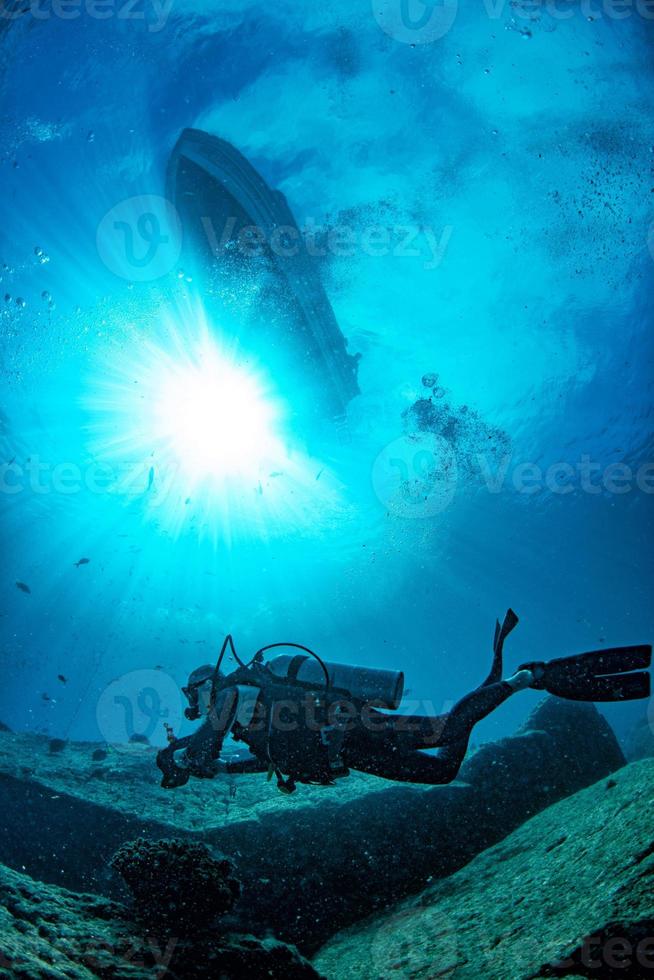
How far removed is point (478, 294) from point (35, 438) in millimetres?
18309

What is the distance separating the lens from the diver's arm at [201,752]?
162 inches

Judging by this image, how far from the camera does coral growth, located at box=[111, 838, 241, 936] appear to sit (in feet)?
12.6

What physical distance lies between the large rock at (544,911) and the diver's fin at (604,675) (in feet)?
3.03

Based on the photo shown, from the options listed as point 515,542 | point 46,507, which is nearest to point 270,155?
point 46,507

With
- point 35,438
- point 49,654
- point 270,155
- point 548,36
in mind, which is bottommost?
point 548,36

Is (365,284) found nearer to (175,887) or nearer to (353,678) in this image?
(353,678)

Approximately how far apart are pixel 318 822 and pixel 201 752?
4.53 m

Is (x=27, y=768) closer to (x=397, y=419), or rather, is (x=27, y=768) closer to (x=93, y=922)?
(x=93, y=922)

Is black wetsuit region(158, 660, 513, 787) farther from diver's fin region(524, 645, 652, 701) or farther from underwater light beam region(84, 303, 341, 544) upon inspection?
underwater light beam region(84, 303, 341, 544)

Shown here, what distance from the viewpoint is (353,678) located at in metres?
4.62

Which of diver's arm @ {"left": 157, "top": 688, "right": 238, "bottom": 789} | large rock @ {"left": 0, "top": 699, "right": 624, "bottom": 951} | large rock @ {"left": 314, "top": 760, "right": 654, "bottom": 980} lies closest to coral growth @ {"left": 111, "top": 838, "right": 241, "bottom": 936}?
diver's arm @ {"left": 157, "top": 688, "right": 238, "bottom": 789}

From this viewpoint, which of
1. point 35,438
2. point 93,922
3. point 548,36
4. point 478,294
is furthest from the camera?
point 35,438

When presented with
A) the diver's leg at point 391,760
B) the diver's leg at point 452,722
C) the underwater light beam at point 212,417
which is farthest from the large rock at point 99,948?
the underwater light beam at point 212,417

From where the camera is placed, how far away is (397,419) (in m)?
18.2
